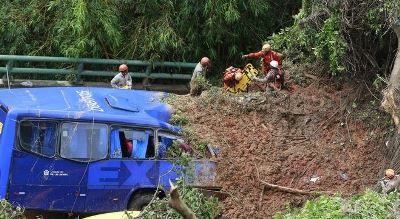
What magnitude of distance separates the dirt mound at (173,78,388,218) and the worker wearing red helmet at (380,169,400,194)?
769 mm

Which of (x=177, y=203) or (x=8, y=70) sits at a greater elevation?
(x=8, y=70)

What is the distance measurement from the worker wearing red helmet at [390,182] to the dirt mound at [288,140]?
0.77 meters

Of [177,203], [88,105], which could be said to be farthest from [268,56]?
[177,203]

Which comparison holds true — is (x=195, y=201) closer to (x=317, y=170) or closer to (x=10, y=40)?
(x=317, y=170)

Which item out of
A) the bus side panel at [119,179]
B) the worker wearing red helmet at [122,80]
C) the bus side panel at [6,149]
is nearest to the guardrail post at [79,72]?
the worker wearing red helmet at [122,80]

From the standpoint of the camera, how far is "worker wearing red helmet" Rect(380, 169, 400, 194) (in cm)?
986

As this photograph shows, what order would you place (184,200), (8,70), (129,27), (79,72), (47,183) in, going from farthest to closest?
(129,27)
(79,72)
(8,70)
(47,183)
(184,200)

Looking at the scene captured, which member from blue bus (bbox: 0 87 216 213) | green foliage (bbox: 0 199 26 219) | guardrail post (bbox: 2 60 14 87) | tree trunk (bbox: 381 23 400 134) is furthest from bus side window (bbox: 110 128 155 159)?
guardrail post (bbox: 2 60 14 87)

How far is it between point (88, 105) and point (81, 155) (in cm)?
94

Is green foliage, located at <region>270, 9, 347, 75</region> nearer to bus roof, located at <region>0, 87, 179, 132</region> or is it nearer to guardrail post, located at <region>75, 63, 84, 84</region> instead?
bus roof, located at <region>0, 87, 179, 132</region>

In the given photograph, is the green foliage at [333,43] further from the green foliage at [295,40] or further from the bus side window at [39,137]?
the bus side window at [39,137]

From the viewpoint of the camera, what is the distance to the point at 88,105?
36.5ft

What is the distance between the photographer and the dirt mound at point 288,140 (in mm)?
11133

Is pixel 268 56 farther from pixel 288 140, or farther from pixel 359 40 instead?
pixel 288 140
